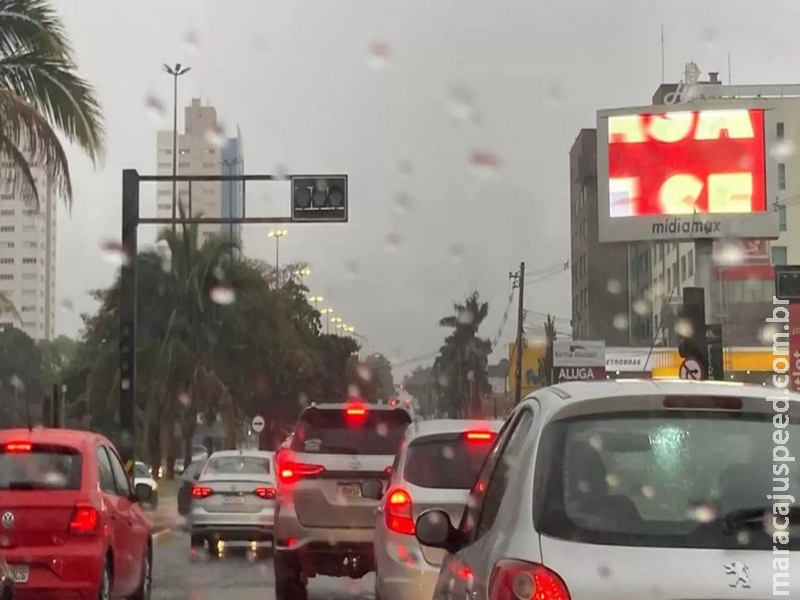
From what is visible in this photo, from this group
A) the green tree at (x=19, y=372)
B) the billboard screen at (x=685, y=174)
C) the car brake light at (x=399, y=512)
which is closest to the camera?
the car brake light at (x=399, y=512)

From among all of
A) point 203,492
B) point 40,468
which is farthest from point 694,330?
point 40,468

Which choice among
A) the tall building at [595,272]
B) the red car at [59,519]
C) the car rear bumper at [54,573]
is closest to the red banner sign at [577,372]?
the tall building at [595,272]

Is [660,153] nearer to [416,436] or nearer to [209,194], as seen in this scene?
[416,436]

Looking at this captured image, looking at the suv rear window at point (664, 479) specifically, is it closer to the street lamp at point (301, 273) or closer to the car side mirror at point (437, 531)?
the car side mirror at point (437, 531)

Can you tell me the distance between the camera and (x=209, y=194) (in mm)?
103375

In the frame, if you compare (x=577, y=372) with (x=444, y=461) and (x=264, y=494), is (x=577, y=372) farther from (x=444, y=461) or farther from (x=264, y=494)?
(x=444, y=461)

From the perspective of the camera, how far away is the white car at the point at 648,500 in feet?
13.3

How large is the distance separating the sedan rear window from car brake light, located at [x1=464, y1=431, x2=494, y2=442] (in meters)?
10.6

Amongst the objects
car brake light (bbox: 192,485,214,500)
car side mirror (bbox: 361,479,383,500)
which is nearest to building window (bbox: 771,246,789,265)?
car brake light (bbox: 192,485,214,500)

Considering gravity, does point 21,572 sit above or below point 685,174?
below

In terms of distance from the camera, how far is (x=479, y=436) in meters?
9.77

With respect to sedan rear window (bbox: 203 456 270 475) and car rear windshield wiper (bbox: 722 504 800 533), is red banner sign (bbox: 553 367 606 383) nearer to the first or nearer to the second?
sedan rear window (bbox: 203 456 270 475)

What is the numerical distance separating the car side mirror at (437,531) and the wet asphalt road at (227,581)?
25.8 feet

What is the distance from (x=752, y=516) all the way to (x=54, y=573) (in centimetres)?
683
